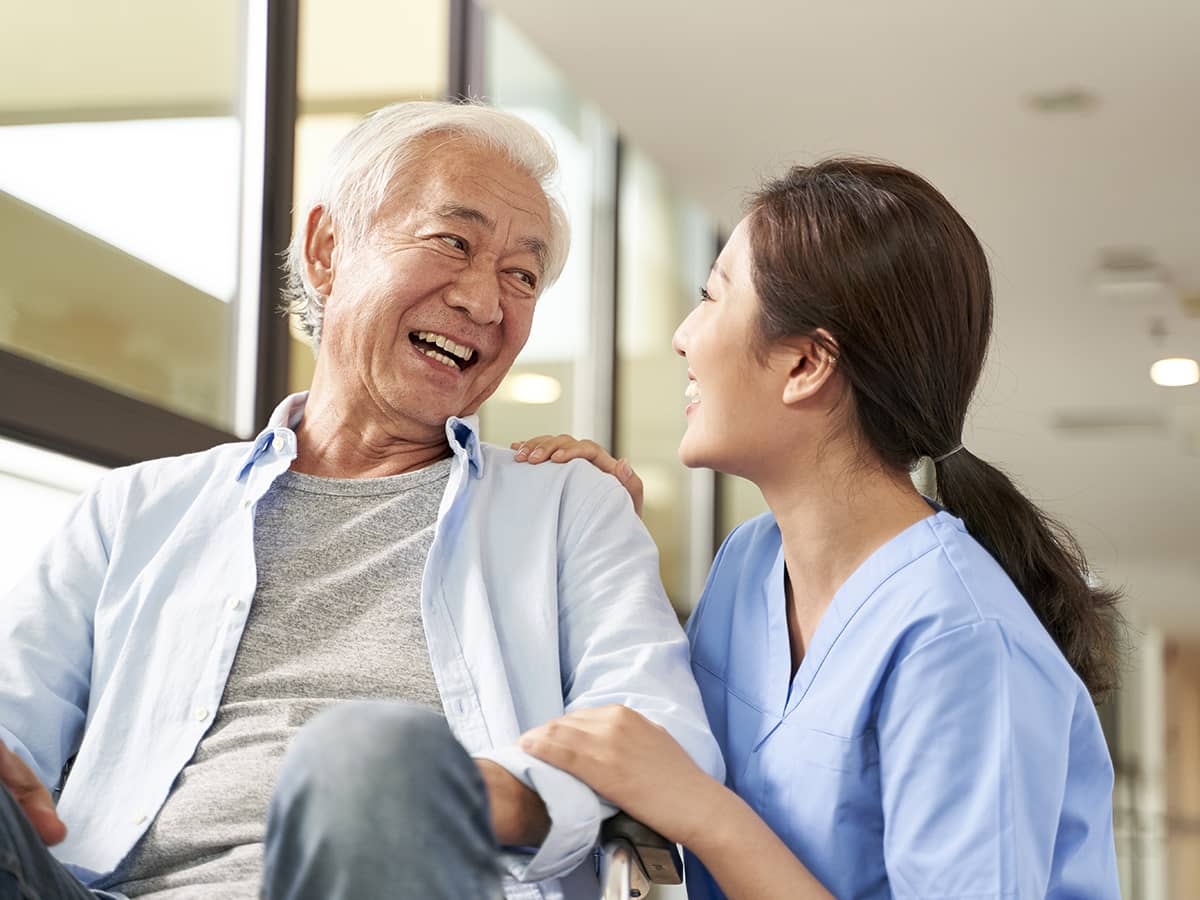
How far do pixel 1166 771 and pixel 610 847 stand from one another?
13124mm

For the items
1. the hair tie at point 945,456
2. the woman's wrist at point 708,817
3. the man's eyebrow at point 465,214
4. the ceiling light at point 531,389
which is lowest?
the woman's wrist at point 708,817

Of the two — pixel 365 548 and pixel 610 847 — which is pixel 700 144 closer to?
pixel 365 548

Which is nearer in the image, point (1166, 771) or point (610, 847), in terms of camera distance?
point (610, 847)

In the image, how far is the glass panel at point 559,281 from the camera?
4062 millimetres

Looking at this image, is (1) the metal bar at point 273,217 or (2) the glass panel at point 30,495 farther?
(1) the metal bar at point 273,217

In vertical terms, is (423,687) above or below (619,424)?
below

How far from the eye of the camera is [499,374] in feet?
5.72

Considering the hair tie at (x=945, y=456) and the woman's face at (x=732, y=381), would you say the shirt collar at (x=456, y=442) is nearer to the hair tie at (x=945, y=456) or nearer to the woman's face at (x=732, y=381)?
the woman's face at (x=732, y=381)

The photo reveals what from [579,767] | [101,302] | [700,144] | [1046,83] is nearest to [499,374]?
[579,767]

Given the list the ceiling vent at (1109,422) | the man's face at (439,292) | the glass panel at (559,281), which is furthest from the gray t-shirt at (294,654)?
the ceiling vent at (1109,422)

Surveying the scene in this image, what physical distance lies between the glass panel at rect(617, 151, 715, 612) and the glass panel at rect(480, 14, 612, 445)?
0.28m

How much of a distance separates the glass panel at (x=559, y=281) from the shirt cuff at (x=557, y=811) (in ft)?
9.01

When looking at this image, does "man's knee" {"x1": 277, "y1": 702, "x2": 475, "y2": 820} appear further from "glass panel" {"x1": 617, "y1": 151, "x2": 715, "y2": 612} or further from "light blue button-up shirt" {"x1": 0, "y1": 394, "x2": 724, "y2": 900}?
"glass panel" {"x1": 617, "y1": 151, "x2": 715, "y2": 612}

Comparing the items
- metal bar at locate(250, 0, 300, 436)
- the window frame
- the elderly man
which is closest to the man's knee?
the elderly man
